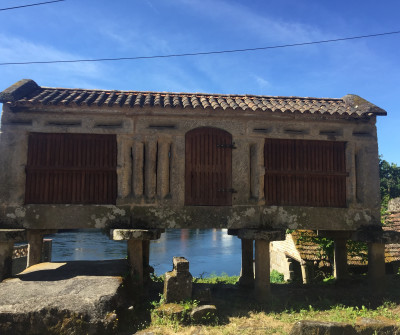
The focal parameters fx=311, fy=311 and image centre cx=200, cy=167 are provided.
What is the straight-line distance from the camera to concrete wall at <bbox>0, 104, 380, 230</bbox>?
6.69 m

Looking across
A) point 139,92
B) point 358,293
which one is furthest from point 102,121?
point 358,293

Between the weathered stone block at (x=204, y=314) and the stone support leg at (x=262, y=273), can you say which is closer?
the weathered stone block at (x=204, y=314)

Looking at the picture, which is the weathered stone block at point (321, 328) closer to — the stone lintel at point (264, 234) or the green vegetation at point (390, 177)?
the stone lintel at point (264, 234)

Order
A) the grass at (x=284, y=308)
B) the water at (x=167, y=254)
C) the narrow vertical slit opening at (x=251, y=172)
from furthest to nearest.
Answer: the water at (x=167, y=254) < the narrow vertical slit opening at (x=251, y=172) < the grass at (x=284, y=308)

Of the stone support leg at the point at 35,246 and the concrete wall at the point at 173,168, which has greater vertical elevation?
the concrete wall at the point at 173,168

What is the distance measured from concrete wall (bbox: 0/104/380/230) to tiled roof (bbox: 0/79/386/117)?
0.60ft

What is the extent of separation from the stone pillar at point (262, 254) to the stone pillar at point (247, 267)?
2275 millimetres

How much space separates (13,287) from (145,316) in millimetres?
2404

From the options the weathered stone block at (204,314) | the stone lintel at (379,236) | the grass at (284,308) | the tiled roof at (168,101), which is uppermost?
the tiled roof at (168,101)

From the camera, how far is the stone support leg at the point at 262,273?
680 centimetres

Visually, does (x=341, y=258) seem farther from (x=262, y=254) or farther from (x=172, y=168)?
(x=172, y=168)

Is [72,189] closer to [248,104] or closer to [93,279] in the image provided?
[93,279]

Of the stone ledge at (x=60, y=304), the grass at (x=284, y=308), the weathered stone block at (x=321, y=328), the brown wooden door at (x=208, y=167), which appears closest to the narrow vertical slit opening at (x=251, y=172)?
the brown wooden door at (x=208, y=167)

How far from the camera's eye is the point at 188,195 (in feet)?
22.9
